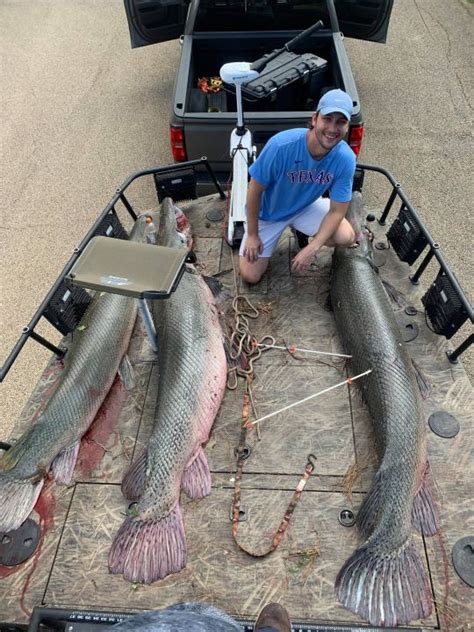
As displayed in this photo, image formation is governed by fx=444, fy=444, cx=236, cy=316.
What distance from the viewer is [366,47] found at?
29.2 feet

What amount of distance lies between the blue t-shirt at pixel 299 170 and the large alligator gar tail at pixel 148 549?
2663 millimetres

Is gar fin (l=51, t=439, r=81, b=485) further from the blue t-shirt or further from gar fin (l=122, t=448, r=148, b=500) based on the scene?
the blue t-shirt

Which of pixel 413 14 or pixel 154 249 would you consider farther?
pixel 413 14

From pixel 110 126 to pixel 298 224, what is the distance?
509cm

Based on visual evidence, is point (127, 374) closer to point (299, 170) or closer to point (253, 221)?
point (253, 221)

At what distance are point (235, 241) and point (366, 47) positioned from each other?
22.7ft

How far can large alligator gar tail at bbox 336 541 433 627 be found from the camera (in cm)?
244

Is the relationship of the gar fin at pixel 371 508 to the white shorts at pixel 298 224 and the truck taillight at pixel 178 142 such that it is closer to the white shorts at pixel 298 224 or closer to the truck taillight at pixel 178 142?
the white shorts at pixel 298 224

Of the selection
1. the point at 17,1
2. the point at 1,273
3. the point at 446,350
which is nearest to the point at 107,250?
the point at 446,350

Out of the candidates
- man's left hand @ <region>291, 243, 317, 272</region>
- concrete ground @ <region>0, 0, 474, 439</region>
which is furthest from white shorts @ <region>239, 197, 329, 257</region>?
concrete ground @ <region>0, 0, 474, 439</region>

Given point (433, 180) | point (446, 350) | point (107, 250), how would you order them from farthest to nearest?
point (433, 180), point (446, 350), point (107, 250)

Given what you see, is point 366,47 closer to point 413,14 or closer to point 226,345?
point 413,14

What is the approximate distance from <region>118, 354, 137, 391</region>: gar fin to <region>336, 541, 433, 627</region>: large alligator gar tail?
2.01 meters

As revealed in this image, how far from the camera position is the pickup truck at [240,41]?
15.5ft
